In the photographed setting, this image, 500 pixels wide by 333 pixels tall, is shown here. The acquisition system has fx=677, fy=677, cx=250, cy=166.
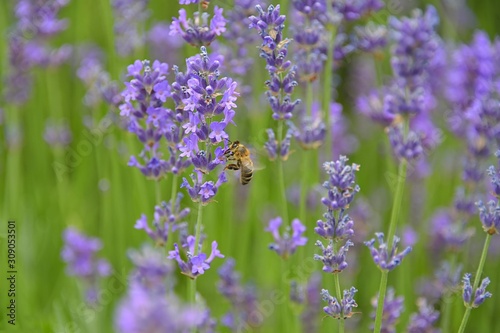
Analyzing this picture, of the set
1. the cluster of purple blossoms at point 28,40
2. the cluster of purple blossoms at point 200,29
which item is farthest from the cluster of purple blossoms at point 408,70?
the cluster of purple blossoms at point 28,40

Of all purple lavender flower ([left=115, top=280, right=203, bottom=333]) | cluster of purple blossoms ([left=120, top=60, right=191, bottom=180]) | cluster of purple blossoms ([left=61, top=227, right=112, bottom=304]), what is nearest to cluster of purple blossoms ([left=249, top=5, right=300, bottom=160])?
cluster of purple blossoms ([left=120, top=60, right=191, bottom=180])

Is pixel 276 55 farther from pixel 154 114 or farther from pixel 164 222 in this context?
pixel 164 222

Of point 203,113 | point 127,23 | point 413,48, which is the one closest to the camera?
point 203,113

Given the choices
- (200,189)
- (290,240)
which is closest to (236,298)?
(290,240)

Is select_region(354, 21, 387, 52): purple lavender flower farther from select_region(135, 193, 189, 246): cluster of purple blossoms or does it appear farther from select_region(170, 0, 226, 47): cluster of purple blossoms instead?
select_region(135, 193, 189, 246): cluster of purple blossoms

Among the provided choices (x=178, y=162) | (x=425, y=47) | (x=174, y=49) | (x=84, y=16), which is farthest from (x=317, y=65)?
(x=84, y=16)

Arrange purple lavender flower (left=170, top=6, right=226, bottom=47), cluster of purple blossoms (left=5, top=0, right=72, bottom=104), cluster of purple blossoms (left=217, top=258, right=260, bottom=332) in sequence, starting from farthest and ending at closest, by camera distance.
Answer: cluster of purple blossoms (left=5, top=0, right=72, bottom=104) < cluster of purple blossoms (left=217, top=258, right=260, bottom=332) < purple lavender flower (left=170, top=6, right=226, bottom=47)
